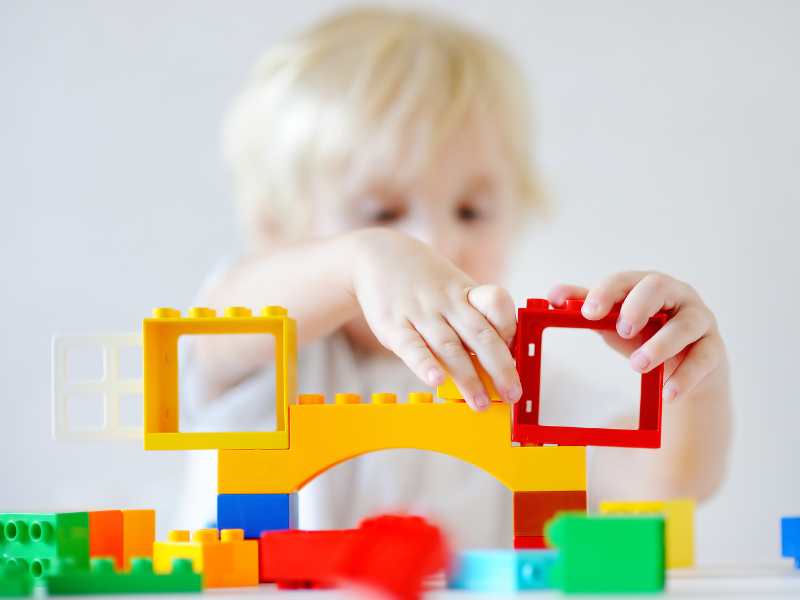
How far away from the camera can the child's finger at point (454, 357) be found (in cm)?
54

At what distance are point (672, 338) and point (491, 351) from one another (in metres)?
0.11

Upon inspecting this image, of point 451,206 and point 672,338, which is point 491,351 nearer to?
point 672,338

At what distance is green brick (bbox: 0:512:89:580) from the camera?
1.69ft

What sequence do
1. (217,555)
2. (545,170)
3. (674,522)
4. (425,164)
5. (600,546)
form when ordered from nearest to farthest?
(600,546) → (217,555) → (674,522) → (425,164) → (545,170)

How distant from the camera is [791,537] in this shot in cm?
59

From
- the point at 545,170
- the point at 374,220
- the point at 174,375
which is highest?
the point at 545,170

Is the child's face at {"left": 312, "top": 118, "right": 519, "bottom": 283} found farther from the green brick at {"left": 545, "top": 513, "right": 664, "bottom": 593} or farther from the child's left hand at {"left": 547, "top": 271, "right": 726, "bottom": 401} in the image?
the green brick at {"left": 545, "top": 513, "right": 664, "bottom": 593}

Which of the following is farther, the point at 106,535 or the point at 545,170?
the point at 545,170

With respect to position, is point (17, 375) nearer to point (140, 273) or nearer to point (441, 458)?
point (140, 273)

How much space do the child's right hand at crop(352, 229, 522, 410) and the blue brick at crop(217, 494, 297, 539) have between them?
0.11 meters

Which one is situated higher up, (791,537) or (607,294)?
(607,294)

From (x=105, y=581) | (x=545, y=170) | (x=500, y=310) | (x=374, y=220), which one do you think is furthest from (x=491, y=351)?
(x=545, y=170)

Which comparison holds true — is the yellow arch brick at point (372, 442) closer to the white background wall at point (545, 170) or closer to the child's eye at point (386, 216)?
the child's eye at point (386, 216)

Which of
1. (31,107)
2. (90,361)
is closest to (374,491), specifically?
(90,361)
